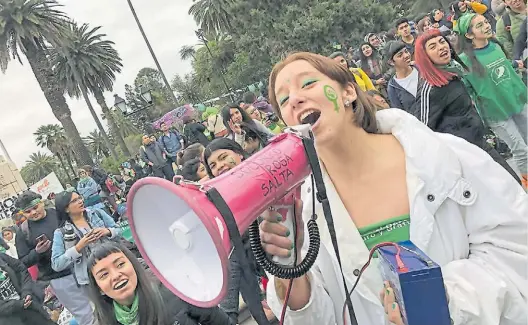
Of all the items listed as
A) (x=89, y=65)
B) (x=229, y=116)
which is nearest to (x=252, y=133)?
(x=229, y=116)

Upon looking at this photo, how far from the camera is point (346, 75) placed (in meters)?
1.64

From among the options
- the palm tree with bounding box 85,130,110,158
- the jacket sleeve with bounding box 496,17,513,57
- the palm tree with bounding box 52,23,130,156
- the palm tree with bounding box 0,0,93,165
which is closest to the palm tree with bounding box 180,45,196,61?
the palm tree with bounding box 85,130,110,158

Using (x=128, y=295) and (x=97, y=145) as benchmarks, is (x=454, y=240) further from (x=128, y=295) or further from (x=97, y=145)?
(x=97, y=145)

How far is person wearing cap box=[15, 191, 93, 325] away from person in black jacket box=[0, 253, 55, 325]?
12.5 inches

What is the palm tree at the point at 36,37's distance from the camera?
1908 cm

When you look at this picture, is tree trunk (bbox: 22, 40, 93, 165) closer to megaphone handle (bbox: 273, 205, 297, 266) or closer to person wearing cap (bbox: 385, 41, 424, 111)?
person wearing cap (bbox: 385, 41, 424, 111)

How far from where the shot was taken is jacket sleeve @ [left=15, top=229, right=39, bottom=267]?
4.44 m

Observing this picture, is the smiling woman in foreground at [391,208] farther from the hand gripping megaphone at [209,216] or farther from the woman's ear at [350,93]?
the hand gripping megaphone at [209,216]

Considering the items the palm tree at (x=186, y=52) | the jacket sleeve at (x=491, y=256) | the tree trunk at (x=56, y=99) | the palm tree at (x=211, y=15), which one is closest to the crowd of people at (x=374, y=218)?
the jacket sleeve at (x=491, y=256)

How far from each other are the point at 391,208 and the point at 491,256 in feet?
1.03

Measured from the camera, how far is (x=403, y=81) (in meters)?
4.42

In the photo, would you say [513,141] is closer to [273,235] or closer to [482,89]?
[482,89]

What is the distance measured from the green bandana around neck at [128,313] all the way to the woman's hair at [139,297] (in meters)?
0.02

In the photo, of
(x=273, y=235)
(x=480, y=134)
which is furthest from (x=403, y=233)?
(x=480, y=134)
